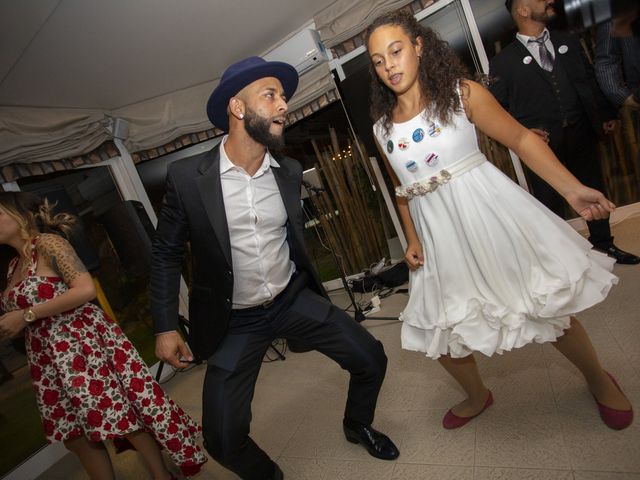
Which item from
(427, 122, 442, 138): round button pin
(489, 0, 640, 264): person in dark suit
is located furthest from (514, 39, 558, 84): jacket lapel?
(427, 122, 442, 138): round button pin

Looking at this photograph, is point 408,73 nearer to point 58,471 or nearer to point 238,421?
point 238,421

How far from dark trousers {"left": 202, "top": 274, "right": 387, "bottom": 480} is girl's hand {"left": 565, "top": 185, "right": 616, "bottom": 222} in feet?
3.16

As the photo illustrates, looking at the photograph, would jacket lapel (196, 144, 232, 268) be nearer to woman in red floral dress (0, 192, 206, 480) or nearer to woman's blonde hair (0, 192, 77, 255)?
woman in red floral dress (0, 192, 206, 480)

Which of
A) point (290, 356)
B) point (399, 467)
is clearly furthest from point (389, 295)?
point (399, 467)

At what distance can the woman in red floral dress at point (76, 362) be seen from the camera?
5.69 feet

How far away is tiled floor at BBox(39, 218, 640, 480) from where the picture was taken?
1.44m

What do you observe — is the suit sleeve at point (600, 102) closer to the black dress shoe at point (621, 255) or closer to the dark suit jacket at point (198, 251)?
the black dress shoe at point (621, 255)

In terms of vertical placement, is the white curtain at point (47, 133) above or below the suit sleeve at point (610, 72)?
above

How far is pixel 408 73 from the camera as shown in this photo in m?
1.41

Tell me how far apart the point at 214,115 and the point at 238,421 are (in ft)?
4.32

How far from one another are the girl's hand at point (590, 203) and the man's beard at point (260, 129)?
109 centimetres

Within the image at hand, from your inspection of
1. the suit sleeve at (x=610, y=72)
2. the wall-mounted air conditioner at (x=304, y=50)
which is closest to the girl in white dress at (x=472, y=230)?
the suit sleeve at (x=610, y=72)

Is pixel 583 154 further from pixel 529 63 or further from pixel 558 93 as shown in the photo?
pixel 529 63

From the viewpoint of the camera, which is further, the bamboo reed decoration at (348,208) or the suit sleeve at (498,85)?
the bamboo reed decoration at (348,208)
